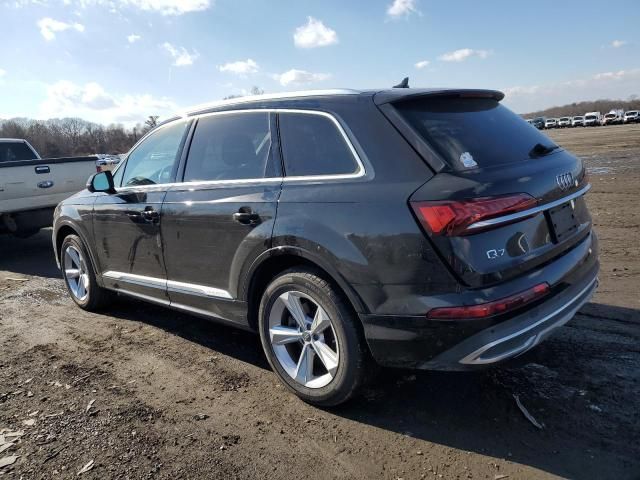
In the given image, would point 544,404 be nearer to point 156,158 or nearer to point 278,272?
point 278,272

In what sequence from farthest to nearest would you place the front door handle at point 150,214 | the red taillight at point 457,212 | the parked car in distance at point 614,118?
the parked car in distance at point 614,118 < the front door handle at point 150,214 < the red taillight at point 457,212

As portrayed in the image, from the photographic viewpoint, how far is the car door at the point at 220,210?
337 centimetres

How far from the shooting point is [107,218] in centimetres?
468

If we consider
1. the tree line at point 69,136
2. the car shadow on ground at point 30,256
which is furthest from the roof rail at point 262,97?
the tree line at point 69,136

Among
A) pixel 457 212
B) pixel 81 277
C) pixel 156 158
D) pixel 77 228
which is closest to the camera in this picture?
pixel 457 212

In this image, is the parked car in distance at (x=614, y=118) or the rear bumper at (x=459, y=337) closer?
the rear bumper at (x=459, y=337)

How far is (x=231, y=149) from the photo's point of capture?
3744mm

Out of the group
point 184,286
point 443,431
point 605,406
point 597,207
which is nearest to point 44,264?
point 184,286

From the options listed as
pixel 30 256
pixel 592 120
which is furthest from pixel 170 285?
pixel 592 120

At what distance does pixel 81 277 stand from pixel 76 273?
111 mm

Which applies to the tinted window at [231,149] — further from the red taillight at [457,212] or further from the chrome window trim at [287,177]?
the red taillight at [457,212]

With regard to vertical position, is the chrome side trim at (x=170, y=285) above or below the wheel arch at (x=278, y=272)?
below

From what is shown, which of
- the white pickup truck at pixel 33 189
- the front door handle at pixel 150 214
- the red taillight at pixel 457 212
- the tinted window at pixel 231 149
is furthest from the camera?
the white pickup truck at pixel 33 189

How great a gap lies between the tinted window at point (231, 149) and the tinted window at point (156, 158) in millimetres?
241
